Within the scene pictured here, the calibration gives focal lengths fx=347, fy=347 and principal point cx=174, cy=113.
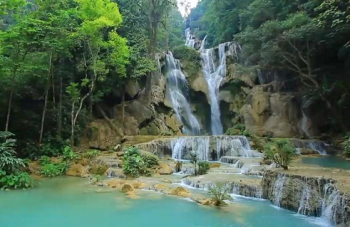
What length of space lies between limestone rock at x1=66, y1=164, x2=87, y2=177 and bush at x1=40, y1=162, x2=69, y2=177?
0.25 metres

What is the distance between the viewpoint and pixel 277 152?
1050 centimetres

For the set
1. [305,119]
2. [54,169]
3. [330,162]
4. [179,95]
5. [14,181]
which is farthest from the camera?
[179,95]

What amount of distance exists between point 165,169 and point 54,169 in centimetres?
444

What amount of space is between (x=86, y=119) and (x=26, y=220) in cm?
1221

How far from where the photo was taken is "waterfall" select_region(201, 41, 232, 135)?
1016 inches

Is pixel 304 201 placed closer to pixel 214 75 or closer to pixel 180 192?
pixel 180 192

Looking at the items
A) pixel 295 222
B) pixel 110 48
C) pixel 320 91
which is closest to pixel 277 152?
pixel 295 222

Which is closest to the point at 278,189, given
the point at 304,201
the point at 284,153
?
the point at 304,201

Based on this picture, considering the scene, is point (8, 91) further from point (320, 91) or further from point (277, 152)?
point (320, 91)

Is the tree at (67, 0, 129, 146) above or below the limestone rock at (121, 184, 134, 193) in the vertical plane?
Answer: above

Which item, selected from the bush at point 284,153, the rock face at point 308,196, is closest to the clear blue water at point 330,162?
the bush at point 284,153

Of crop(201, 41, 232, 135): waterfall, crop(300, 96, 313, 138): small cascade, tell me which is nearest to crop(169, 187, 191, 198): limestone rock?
crop(300, 96, 313, 138): small cascade

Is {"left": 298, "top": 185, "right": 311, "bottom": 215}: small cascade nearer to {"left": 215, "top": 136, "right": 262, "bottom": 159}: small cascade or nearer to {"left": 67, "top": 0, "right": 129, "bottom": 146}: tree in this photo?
{"left": 215, "top": 136, "right": 262, "bottom": 159}: small cascade

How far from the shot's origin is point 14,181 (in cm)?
1103
